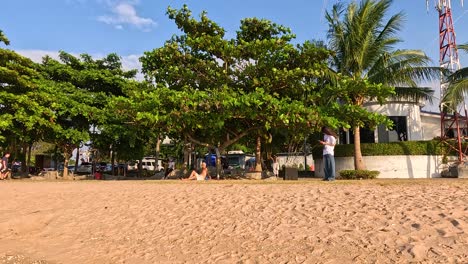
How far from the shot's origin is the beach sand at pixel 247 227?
18.7ft

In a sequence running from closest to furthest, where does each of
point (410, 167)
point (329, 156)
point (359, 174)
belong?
point (329, 156), point (359, 174), point (410, 167)

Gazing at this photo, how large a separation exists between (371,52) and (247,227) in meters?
13.8

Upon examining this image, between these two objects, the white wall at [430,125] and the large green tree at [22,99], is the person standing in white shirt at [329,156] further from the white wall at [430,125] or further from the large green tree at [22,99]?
the large green tree at [22,99]

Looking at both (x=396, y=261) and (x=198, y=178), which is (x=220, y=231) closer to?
(x=396, y=261)

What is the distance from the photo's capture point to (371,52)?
18453 mm

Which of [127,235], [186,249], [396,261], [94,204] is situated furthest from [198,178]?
[396,261]

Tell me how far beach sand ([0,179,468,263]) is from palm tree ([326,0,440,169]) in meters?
9.82

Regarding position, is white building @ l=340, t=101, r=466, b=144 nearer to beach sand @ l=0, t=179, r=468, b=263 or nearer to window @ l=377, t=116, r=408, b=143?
window @ l=377, t=116, r=408, b=143

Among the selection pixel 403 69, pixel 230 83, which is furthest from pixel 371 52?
pixel 230 83

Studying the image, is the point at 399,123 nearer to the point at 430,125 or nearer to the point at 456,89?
the point at 430,125

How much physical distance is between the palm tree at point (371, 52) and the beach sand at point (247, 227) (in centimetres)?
982

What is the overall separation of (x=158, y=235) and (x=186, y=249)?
1.13m

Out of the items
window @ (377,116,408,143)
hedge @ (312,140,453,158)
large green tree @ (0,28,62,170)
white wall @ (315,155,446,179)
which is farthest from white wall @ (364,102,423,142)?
large green tree @ (0,28,62,170)

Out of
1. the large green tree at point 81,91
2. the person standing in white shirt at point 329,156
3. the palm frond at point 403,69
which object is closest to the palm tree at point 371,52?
the palm frond at point 403,69
